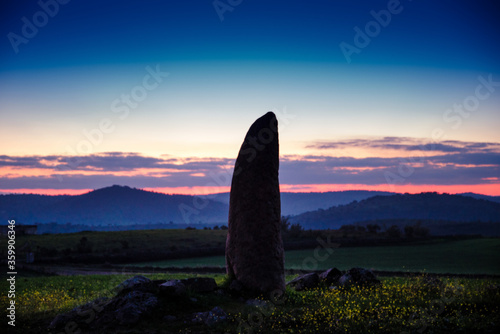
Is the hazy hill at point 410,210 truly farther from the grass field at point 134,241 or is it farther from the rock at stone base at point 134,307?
the rock at stone base at point 134,307

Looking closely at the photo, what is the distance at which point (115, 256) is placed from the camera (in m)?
43.0

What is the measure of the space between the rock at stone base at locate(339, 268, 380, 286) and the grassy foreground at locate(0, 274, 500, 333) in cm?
100

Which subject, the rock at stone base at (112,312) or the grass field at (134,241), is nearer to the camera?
the rock at stone base at (112,312)

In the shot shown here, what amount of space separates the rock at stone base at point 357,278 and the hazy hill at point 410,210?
150279 mm

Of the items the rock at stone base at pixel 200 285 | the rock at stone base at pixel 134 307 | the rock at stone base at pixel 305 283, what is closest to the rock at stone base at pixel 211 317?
the rock at stone base at pixel 134 307

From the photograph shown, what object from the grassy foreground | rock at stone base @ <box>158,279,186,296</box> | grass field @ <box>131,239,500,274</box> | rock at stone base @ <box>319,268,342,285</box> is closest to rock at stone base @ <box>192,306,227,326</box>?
the grassy foreground

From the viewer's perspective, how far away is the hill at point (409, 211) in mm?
164625

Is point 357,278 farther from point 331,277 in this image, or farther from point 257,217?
point 257,217

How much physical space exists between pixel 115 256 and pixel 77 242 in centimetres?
1352

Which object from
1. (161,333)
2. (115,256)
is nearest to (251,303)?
(161,333)

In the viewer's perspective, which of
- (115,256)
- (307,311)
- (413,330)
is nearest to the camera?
(413,330)

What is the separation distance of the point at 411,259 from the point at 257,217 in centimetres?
2676

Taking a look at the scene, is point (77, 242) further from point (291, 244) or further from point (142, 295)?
point (142, 295)

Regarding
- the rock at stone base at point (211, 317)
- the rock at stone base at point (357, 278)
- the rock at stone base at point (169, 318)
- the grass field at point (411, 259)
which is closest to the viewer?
the rock at stone base at point (211, 317)
